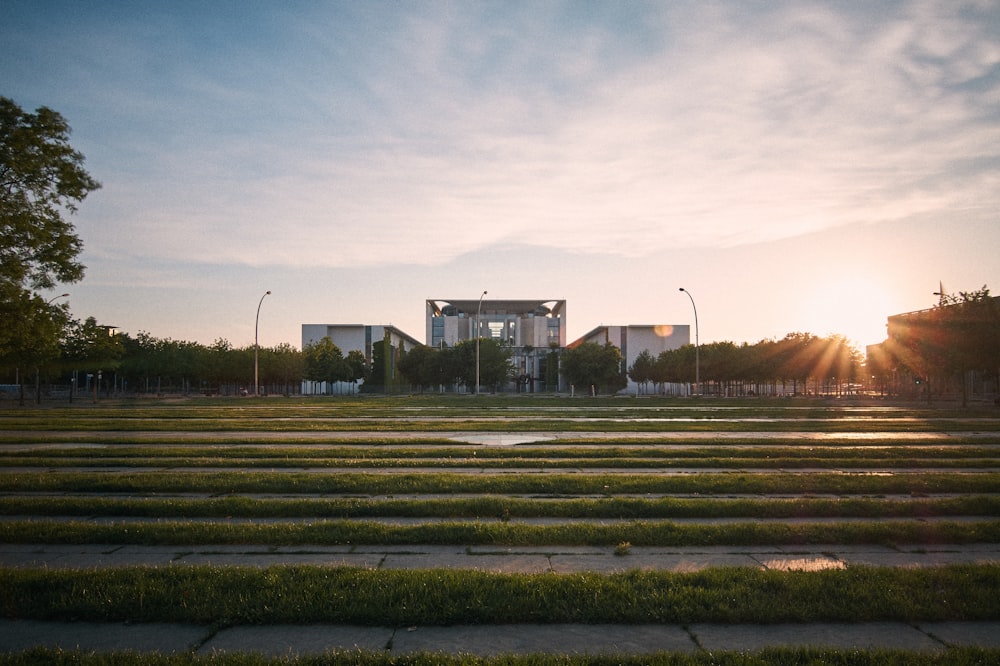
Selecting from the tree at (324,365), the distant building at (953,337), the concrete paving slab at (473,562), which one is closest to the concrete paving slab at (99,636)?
the concrete paving slab at (473,562)

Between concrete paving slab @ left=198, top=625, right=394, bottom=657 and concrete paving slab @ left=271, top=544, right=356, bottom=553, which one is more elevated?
concrete paving slab @ left=198, top=625, right=394, bottom=657

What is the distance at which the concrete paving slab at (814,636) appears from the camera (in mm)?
4578

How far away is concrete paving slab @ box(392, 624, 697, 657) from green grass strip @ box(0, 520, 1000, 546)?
2416 mm

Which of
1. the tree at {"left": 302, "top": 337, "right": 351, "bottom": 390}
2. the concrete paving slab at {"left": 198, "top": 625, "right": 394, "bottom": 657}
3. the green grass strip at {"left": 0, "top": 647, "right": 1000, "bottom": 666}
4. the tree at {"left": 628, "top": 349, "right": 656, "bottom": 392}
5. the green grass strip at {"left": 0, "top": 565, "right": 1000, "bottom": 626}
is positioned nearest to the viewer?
the green grass strip at {"left": 0, "top": 647, "right": 1000, "bottom": 666}

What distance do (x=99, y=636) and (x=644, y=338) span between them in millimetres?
141051

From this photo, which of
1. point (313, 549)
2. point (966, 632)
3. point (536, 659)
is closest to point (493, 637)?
point (536, 659)

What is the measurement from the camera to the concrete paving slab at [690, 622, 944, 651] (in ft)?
15.0

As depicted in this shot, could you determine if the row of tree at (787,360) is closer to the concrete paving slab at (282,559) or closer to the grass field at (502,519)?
the grass field at (502,519)

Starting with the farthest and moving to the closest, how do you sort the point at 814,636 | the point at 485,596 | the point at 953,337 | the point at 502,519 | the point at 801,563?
the point at 953,337 → the point at 502,519 → the point at 801,563 → the point at 485,596 → the point at 814,636

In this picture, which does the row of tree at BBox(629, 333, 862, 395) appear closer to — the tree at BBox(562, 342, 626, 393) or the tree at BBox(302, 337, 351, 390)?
the tree at BBox(562, 342, 626, 393)

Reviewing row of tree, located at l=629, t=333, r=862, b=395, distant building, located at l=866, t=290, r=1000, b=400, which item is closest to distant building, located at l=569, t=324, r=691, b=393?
row of tree, located at l=629, t=333, r=862, b=395

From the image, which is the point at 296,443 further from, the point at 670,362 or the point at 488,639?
the point at 670,362

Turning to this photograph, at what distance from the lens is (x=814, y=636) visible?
15.6 ft

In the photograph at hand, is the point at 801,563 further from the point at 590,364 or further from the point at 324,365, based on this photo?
the point at 324,365
